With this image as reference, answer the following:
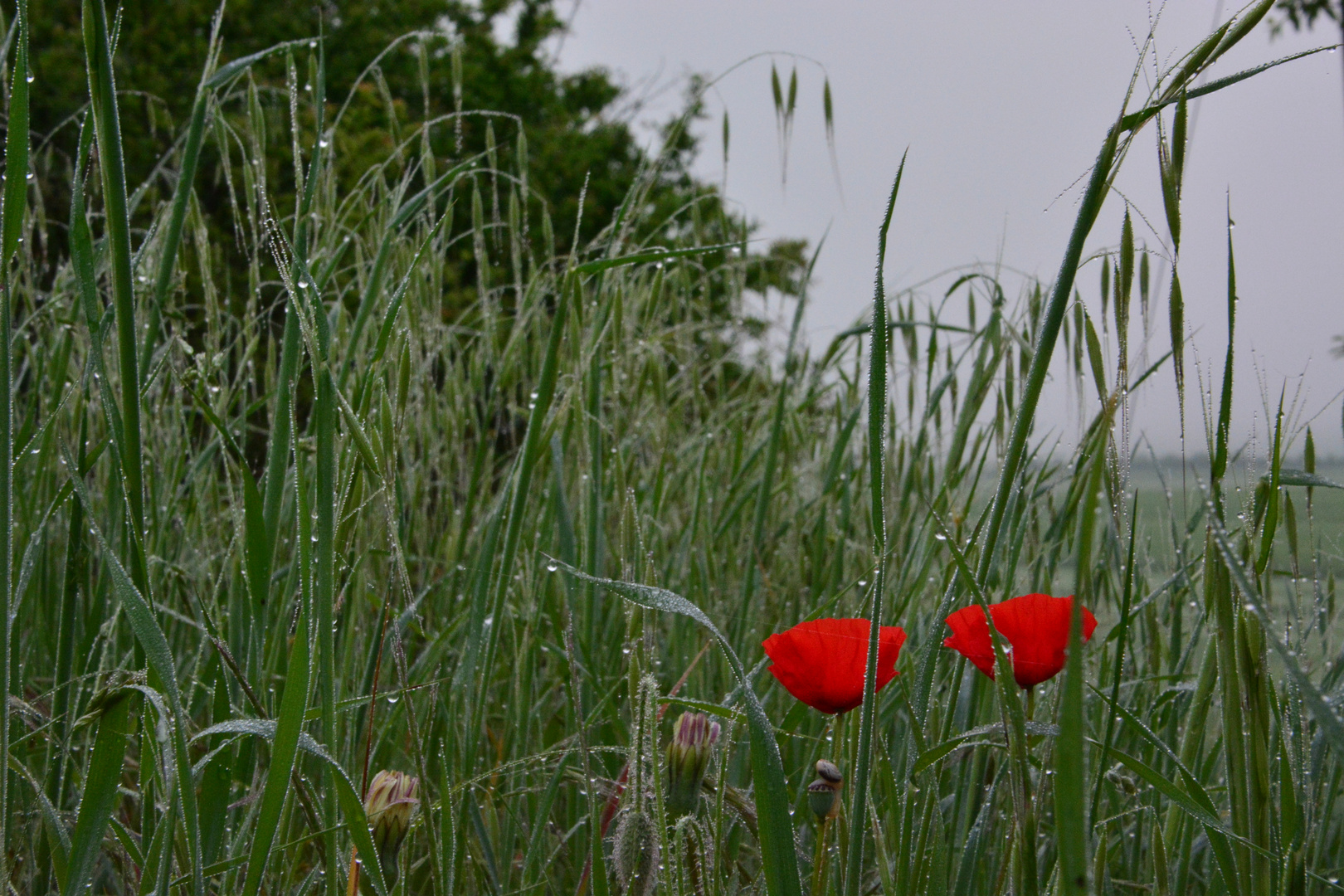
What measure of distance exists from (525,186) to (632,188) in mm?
116

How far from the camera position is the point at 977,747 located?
63 centimetres

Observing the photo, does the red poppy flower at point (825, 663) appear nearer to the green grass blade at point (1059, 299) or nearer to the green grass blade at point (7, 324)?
the green grass blade at point (1059, 299)

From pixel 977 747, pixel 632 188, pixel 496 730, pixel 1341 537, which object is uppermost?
pixel 632 188

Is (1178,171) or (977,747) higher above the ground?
(1178,171)

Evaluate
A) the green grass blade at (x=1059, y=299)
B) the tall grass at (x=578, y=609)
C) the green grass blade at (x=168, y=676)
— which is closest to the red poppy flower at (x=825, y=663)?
the tall grass at (x=578, y=609)

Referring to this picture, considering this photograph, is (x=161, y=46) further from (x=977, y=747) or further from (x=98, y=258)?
(x=977, y=747)

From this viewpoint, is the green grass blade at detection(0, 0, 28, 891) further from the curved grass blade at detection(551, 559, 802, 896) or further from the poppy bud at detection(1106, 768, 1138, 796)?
the poppy bud at detection(1106, 768, 1138, 796)

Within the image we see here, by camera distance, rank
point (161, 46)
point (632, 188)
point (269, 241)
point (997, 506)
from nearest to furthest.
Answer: point (997, 506) < point (269, 241) < point (632, 188) < point (161, 46)

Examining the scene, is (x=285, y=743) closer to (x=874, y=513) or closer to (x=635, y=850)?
(x=635, y=850)

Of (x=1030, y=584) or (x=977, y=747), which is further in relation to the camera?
(x=1030, y=584)

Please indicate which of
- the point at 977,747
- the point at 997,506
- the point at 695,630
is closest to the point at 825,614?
the point at 695,630

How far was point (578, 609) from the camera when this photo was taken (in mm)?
1009

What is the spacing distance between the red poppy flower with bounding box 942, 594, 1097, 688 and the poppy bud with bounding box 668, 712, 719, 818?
0.13m

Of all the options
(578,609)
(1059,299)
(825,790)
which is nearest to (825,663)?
(825,790)
